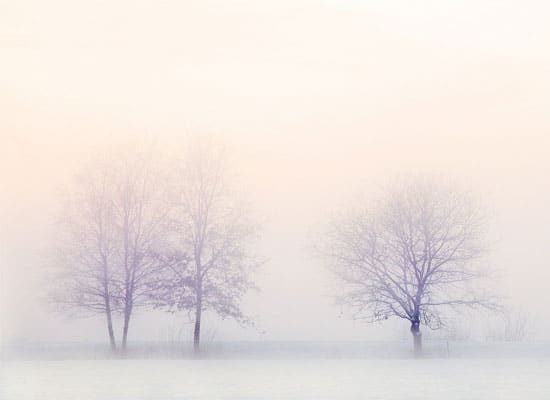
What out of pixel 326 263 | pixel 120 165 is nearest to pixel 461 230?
pixel 326 263

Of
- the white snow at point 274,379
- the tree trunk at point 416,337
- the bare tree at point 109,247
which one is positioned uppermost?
the bare tree at point 109,247

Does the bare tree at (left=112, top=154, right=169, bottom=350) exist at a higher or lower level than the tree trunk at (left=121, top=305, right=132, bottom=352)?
higher

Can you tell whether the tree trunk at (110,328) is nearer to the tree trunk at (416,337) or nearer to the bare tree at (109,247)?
the bare tree at (109,247)

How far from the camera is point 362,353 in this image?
4894cm

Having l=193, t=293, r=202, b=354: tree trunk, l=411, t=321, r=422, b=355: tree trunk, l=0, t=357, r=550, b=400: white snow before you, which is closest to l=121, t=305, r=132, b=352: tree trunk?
l=193, t=293, r=202, b=354: tree trunk

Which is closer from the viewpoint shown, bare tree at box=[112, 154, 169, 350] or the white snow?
the white snow

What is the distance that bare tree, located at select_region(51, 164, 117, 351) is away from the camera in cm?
4691

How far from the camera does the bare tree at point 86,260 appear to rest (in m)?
46.9

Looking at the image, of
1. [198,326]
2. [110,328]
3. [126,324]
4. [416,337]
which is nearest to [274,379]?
[198,326]

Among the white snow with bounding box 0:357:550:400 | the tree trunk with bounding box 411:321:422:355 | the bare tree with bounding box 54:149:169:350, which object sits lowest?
the white snow with bounding box 0:357:550:400

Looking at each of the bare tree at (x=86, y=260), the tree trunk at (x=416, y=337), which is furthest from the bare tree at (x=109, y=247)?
the tree trunk at (x=416, y=337)

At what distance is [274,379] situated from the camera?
103 ft

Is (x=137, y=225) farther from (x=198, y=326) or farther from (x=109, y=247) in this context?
(x=198, y=326)

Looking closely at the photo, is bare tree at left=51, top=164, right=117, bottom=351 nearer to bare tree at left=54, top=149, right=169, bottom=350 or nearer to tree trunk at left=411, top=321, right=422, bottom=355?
bare tree at left=54, top=149, right=169, bottom=350
